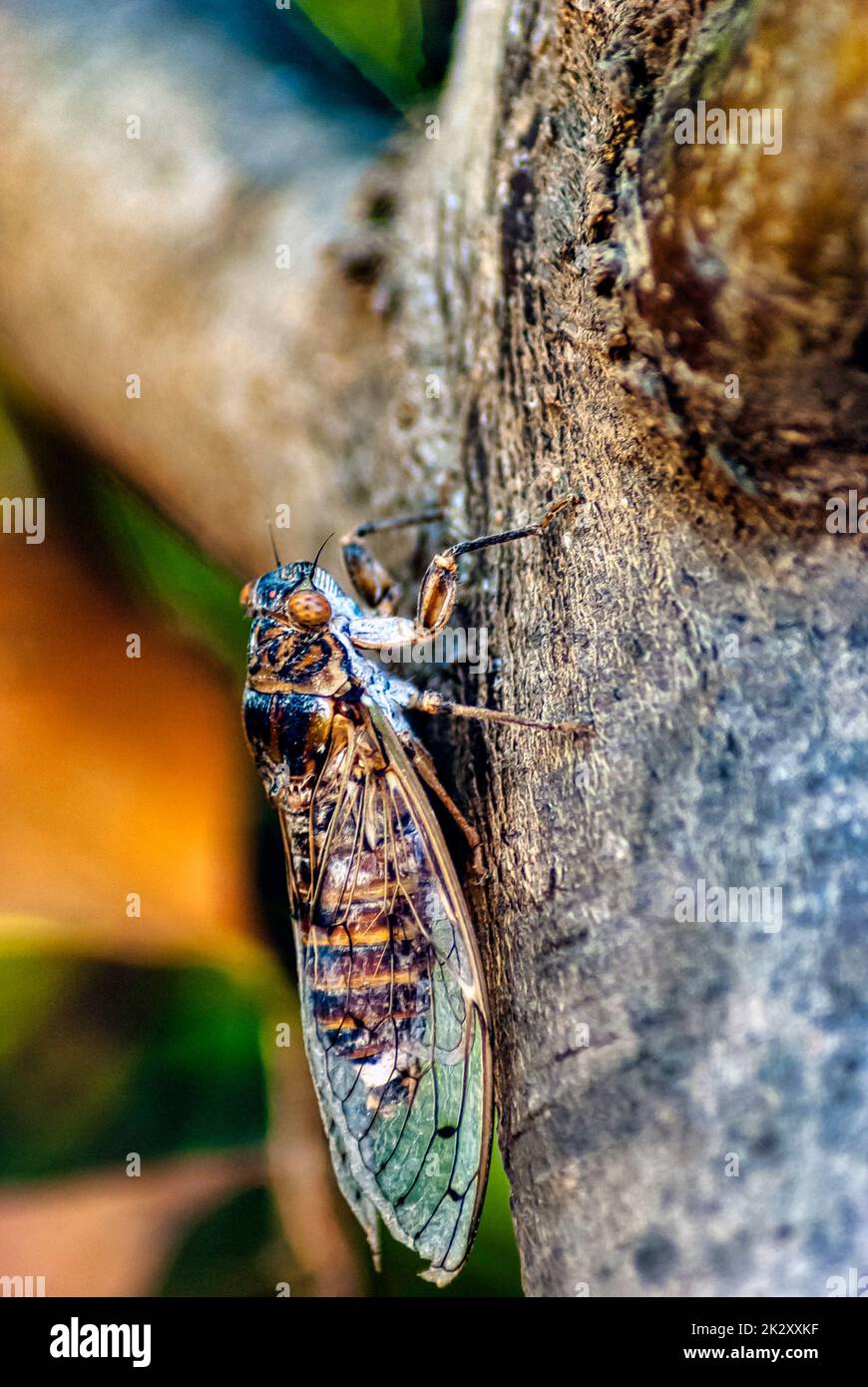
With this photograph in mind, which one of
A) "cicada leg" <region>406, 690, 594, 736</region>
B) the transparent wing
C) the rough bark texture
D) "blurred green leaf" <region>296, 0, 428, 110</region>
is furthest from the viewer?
"blurred green leaf" <region>296, 0, 428, 110</region>

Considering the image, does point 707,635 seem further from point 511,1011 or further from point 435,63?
point 435,63

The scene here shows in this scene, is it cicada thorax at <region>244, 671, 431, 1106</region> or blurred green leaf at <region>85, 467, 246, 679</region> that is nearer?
cicada thorax at <region>244, 671, 431, 1106</region>

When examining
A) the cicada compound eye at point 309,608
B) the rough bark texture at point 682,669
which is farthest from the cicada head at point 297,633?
the rough bark texture at point 682,669

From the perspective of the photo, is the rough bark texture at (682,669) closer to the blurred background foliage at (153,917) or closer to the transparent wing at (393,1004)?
the transparent wing at (393,1004)

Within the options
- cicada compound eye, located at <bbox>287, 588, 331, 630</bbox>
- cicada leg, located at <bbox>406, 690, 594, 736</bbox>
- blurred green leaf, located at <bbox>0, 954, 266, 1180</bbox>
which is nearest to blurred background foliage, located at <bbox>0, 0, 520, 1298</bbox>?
blurred green leaf, located at <bbox>0, 954, 266, 1180</bbox>

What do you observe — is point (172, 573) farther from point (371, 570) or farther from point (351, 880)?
point (351, 880)

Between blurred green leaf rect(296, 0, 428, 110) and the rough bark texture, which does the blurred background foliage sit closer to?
blurred green leaf rect(296, 0, 428, 110)
